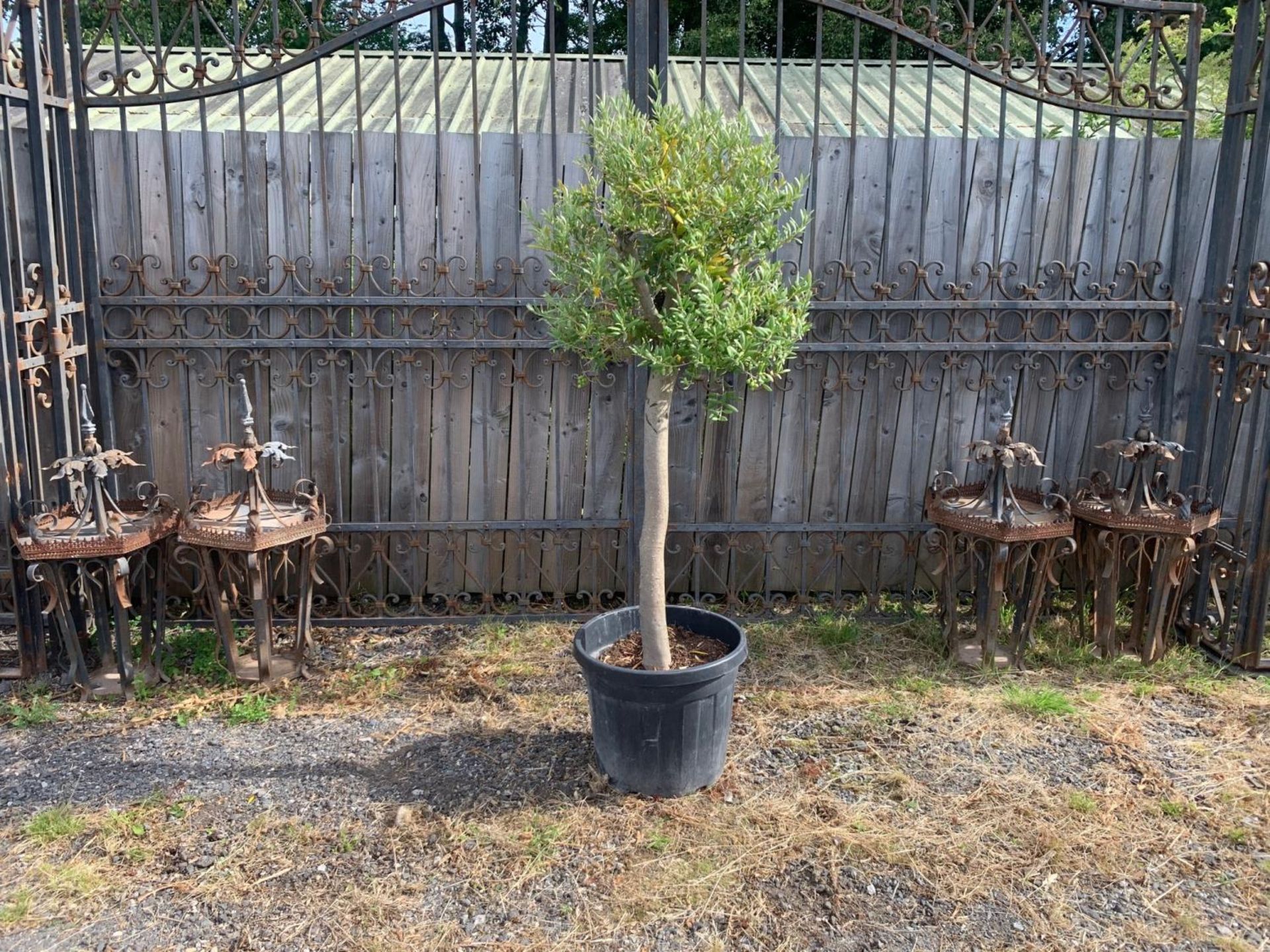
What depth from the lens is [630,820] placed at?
2973 mm

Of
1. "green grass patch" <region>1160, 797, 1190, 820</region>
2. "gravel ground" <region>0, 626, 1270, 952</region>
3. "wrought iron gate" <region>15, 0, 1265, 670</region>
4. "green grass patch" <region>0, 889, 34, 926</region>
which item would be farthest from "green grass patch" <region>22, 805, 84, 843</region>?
"green grass patch" <region>1160, 797, 1190, 820</region>

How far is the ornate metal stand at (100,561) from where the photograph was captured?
3.50 m

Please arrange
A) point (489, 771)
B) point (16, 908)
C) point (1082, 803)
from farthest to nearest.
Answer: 1. point (489, 771)
2. point (1082, 803)
3. point (16, 908)

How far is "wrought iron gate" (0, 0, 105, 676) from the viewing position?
353 centimetres

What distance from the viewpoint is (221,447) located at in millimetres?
3678

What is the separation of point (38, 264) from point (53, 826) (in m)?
2.01

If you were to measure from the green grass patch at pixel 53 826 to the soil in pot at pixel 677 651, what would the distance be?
156 centimetres

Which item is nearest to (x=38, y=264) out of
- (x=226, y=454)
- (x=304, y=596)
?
(x=226, y=454)

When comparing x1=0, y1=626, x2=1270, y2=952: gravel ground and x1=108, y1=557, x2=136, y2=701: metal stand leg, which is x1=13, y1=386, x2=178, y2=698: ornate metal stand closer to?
x1=108, y1=557, x2=136, y2=701: metal stand leg

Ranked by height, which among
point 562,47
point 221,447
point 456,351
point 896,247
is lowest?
point 221,447

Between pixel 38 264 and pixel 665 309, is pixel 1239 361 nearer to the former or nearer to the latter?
pixel 665 309

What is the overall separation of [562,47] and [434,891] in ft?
39.5

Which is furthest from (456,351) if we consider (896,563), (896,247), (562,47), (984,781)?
(562,47)

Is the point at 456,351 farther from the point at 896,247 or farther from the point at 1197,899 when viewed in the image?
the point at 1197,899
